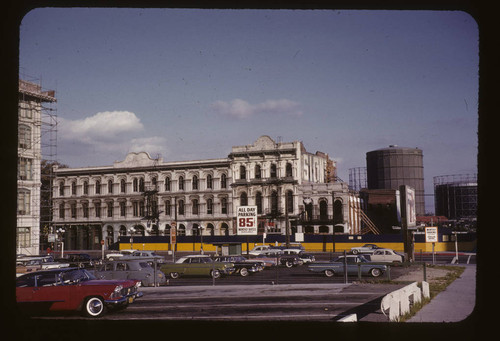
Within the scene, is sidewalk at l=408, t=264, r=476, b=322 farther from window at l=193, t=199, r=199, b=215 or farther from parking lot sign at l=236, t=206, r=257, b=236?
window at l=193, t=199, r=199, b=215

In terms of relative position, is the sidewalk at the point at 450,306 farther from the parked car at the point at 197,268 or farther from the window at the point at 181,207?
the window at the point at 181,207

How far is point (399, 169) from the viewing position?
9494 cm

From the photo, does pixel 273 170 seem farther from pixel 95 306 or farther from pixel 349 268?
pixel 95 306

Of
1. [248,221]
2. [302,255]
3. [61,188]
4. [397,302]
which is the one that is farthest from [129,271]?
[61,188]

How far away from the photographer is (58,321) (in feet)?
24.8

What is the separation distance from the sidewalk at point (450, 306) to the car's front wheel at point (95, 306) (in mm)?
8629

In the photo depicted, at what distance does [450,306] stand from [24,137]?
1635 inches

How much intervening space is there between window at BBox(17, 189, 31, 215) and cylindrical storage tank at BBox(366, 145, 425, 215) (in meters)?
65.7

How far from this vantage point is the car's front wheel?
1477cm

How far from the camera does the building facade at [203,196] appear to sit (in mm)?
66812

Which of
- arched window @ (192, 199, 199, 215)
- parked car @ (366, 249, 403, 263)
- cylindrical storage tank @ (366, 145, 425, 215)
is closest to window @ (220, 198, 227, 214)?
arched window @ (192, 199, 199, 215)

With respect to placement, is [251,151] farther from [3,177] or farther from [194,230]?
[3,177]

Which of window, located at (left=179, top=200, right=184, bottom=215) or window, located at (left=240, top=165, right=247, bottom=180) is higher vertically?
window, located at (left=240, top=165, right=247, bottom=180)

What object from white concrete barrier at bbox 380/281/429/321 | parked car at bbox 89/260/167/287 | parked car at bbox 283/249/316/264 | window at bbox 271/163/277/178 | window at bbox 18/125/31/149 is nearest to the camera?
white concrete barrier at bbox 380/281/429/321
